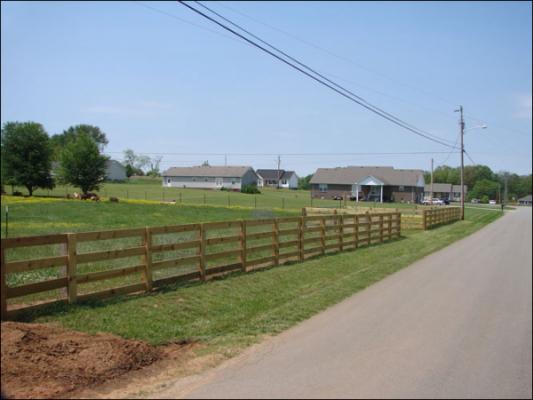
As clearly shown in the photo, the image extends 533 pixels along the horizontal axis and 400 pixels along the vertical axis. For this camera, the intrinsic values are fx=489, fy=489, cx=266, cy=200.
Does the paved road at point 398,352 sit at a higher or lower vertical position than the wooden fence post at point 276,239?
lower

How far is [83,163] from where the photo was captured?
2409 cm

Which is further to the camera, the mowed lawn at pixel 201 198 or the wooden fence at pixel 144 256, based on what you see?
the mowed lawn at pixel 201 198

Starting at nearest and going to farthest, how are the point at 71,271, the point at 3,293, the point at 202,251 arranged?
the point at 3,293 < the point at 71,271 < the point at 202,251

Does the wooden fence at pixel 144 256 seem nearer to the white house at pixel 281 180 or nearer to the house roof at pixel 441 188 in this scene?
the white house at pixel 281 180

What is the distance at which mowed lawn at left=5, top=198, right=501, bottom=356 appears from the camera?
6254mm

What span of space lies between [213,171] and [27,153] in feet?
135

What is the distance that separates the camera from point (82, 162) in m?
24.1

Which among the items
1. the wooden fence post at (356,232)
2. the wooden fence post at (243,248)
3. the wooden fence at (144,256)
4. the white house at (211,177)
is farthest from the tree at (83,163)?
the white house at (211,177)

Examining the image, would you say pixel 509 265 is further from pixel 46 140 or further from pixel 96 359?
pixel 46 140

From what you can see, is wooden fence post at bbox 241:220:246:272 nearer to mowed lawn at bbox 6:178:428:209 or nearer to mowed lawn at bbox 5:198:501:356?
mowed lawn at bbox 5:198:501:356

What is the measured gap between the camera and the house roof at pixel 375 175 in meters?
47.4

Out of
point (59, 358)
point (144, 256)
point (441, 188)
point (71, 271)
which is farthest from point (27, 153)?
point (441, 188)

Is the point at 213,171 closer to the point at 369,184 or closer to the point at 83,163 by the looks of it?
the point at 369,184

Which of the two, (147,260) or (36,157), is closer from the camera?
(147,260)
